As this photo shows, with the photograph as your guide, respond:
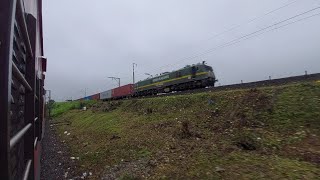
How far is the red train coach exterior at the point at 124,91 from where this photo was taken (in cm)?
4511

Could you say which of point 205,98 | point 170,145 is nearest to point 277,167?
point 170,145

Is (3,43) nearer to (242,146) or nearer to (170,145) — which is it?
(242,146)

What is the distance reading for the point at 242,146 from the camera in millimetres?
9586

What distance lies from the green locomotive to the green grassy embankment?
40.7 feet

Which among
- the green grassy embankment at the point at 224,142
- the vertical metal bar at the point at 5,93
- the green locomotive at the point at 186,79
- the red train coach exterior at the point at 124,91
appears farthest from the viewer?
the red train coach exterior at the point at 124,91

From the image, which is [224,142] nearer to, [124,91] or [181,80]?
[181,80]

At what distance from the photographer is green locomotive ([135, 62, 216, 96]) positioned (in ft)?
93.7

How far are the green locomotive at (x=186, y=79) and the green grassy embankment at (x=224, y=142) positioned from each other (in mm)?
12411

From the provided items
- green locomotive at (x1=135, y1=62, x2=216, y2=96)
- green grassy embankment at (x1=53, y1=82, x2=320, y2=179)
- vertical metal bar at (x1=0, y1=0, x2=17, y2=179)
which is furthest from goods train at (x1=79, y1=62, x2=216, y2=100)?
vertical metal bar at (x1=0, y1=0, x2=17, y2=179)

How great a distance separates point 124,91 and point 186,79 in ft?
61.8


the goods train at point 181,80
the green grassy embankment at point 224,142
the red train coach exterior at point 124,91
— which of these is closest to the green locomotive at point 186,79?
the goods train at point 181,80

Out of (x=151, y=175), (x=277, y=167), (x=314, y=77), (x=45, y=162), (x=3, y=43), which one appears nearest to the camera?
(x=3, y=43)

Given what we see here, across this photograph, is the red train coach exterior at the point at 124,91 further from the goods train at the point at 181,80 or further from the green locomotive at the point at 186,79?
the green locomotive at the point at 186,79

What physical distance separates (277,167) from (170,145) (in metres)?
4.24
